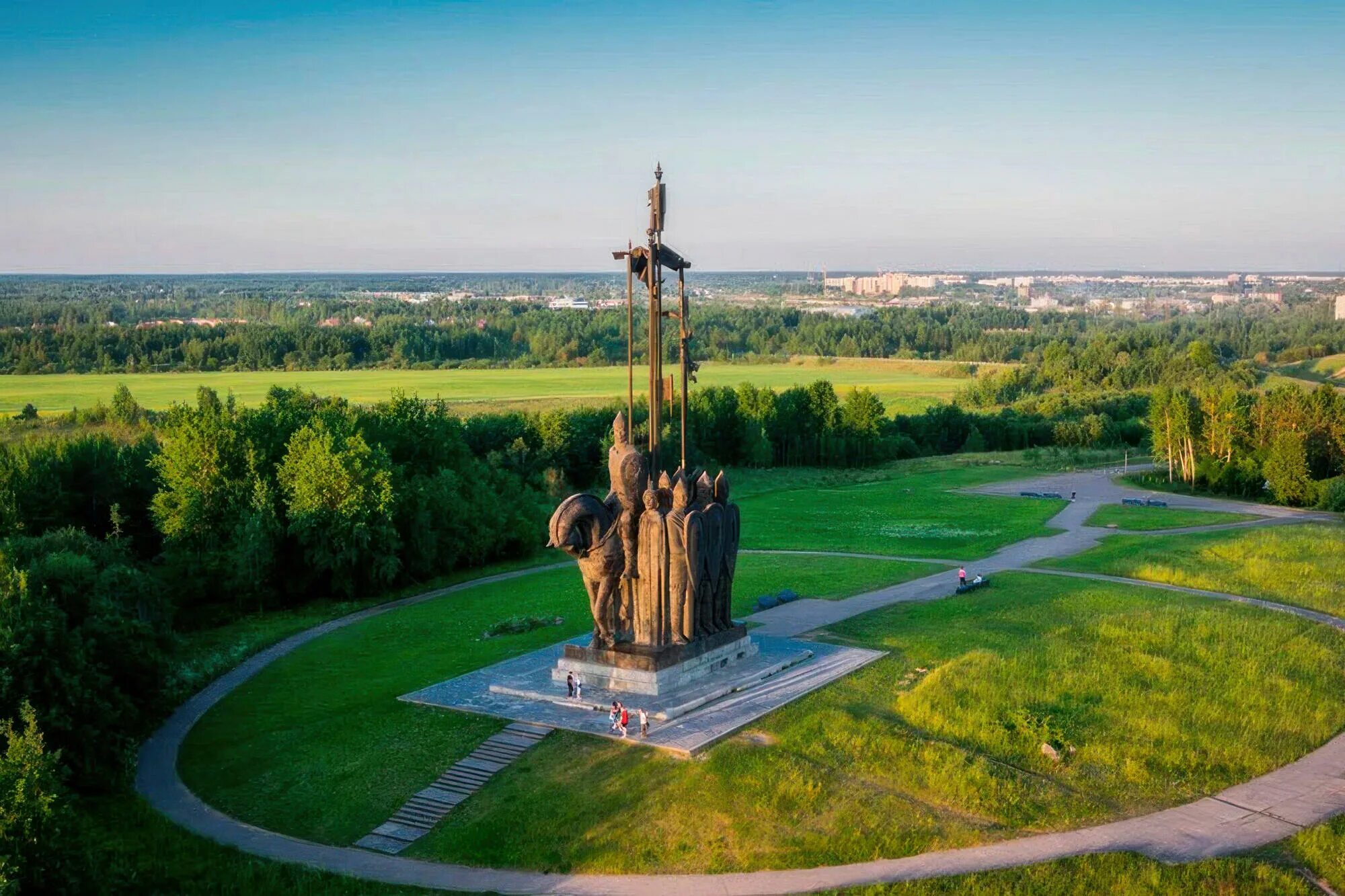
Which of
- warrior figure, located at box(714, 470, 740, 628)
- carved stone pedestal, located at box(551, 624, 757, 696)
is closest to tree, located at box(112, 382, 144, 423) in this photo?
carved stone pedestal, located at box(551, 624, 757, 696)

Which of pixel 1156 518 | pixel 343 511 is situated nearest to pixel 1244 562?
pixel 1156 518

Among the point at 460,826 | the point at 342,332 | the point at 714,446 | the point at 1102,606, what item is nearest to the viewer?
the point at 460,826

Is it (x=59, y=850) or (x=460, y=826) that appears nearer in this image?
(x=59, y=850)

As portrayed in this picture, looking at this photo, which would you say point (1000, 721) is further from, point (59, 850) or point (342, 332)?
Result: point (342, 332)

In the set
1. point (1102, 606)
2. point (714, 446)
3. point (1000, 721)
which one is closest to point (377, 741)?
point (1000, 721)

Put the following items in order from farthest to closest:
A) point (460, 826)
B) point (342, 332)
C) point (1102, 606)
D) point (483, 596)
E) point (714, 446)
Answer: point (342, 332) < point (714, 446) < point (483, 596) < point (1102, 606) < point (460, 826)

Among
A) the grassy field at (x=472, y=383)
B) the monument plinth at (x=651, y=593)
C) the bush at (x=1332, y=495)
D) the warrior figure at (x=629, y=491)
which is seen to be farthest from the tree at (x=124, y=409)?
the bush at (x=1332, y=495)
